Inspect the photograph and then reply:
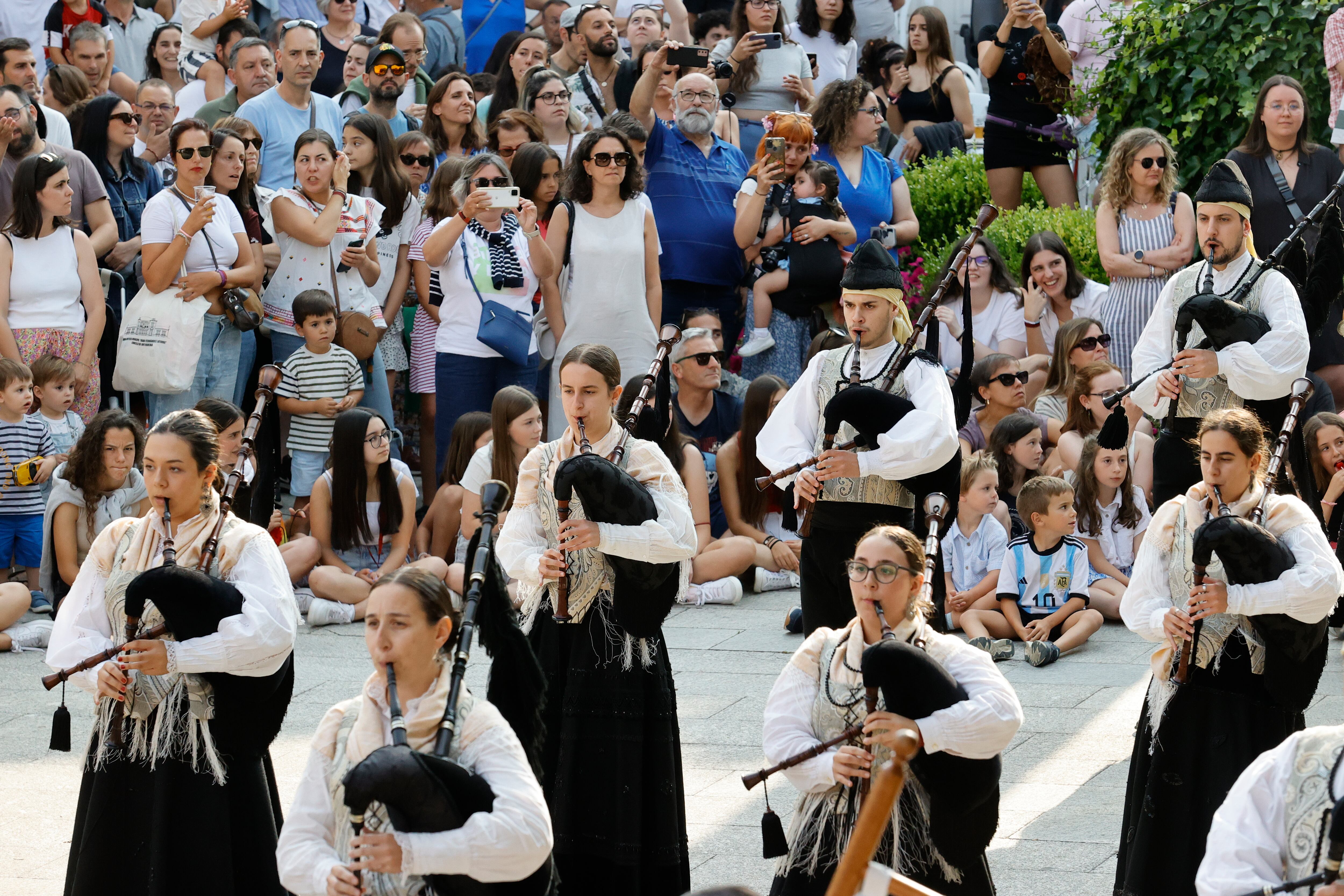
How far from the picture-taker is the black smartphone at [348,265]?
9609 millimetres

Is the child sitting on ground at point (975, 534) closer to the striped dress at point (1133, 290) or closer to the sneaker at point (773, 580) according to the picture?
the sneaker at point (773, 580)

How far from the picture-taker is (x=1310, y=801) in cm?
365

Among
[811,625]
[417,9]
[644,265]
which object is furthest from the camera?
[417,9]

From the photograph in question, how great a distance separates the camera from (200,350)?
9164 mm

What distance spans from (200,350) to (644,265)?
236cm

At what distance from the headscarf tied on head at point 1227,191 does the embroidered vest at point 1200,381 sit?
0.79 ft

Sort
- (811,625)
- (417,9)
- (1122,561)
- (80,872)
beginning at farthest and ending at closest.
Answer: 1. (417,9)
2. (1122,561)
3. (811,625)
4. (80,872)

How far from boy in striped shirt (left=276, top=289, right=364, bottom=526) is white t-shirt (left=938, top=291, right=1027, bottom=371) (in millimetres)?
3293

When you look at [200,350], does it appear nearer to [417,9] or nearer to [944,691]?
[417,9]

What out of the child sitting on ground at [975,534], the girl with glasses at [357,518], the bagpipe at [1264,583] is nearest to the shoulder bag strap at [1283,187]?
the child sitting on ground at [975,534]

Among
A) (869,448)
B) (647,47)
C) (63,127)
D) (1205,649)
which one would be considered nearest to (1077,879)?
(1205,649)

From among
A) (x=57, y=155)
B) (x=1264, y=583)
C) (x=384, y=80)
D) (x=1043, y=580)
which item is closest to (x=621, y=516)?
(x=1264, y=583)

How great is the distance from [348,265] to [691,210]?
1959 mm

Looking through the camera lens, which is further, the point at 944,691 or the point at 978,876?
the point at 978,876
